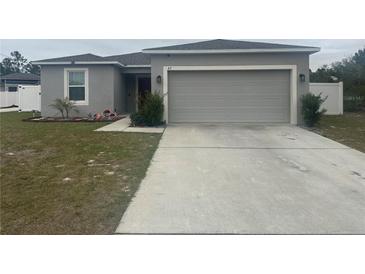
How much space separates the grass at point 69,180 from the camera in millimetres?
4094

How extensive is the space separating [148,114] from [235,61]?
3.99 m

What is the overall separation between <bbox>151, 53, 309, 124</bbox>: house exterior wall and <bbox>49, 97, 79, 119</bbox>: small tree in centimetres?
479

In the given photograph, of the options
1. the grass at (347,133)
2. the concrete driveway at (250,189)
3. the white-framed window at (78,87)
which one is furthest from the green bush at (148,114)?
the grass at (347,133)

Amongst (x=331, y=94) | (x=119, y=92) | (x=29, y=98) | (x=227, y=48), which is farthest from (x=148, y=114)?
(x=29, y=98)

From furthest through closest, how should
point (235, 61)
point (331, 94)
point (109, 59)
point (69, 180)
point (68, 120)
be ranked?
point (331, 94), point (109, 59), point (68, 120), point (235, 61), point (69, 180)

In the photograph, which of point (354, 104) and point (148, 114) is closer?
point (148, 114)

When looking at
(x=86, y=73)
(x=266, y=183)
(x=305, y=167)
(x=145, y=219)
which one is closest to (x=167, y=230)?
(x=145, y=219)

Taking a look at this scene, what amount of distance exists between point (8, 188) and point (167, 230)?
117 inches

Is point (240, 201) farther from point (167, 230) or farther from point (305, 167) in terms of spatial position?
point (305, 167)

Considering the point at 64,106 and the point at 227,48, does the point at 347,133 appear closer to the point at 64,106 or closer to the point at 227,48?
the point at 227,48

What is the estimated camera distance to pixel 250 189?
17.9 ft

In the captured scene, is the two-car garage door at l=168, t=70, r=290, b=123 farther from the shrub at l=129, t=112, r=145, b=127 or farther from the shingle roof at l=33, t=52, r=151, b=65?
the shingle roof at l=33, t=52, r=151, b=65

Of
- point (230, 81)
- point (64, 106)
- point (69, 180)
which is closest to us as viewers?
Answer: point (69, 180)

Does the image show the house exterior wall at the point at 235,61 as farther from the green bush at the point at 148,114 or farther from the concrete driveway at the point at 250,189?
the concrete driveway at the point at 250,189
